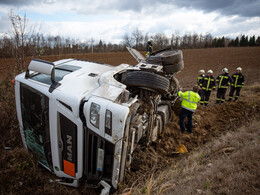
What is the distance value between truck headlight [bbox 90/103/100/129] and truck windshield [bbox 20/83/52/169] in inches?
28.3

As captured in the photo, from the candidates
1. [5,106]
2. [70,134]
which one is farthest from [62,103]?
[5,106]

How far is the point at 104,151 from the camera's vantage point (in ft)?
7.97

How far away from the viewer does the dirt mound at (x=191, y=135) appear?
332 centimetres

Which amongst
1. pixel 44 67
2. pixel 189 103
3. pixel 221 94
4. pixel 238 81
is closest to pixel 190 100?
pixel 189 103

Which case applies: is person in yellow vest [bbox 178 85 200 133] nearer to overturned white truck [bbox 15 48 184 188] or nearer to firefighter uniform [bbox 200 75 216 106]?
overturned white truck [bbox 15 48 184 188]

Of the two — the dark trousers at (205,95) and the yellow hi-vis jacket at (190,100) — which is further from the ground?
the yellow hi-vis jacket at (190,100)

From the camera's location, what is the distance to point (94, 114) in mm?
2248

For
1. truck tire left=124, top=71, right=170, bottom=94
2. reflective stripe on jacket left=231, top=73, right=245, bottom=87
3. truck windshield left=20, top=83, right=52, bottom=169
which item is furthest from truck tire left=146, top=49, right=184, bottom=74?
reflective stripe on jacket left=231, top=73, right=245, bottom=87

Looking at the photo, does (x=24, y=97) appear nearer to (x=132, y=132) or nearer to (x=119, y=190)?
(x=132, y=132)

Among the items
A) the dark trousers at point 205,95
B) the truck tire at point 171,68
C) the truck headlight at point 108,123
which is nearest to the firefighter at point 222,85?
the dark trousers at point 205,95

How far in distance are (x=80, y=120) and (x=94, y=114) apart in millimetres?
230

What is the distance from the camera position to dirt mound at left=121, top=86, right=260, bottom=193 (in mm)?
3316

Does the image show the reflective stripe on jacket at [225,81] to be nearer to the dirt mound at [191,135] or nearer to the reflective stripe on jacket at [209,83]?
the reflective stripe on jacket at [209,83]

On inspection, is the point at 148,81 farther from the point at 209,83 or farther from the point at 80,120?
the point at 209,83
